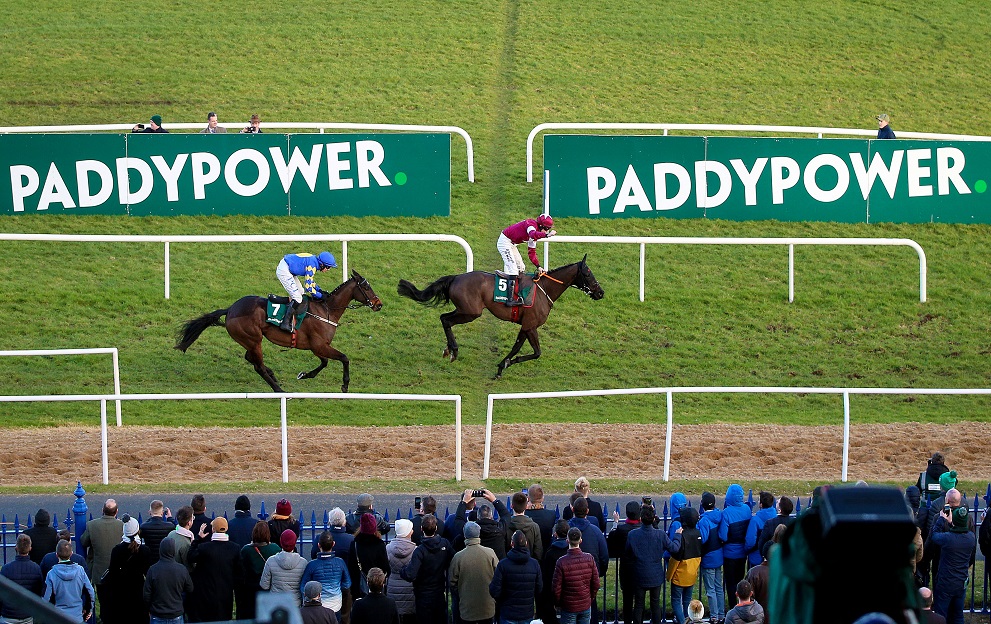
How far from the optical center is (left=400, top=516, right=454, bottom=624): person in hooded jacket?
24.6 feet

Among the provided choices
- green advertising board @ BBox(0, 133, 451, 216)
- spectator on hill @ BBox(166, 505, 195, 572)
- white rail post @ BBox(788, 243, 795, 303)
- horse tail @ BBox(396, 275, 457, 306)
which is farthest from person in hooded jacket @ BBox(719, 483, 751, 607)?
green advertising board @ BBox(0, 133, 451, 216)

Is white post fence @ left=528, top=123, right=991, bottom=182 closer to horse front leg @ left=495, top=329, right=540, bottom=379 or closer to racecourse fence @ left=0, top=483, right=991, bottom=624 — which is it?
horse front leg @ left=495, top=329, right=540, bottom=379

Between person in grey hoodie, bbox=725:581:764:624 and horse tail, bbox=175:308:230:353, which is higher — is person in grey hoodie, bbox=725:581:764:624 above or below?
below

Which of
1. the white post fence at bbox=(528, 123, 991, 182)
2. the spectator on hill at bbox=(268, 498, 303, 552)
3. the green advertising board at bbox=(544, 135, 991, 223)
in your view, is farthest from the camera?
the white post fence at bbox=(528, 123, 991, 182)

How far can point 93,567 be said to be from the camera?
26.4 ft

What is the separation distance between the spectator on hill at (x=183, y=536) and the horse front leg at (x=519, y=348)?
26.0ft

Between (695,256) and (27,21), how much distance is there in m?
17.2

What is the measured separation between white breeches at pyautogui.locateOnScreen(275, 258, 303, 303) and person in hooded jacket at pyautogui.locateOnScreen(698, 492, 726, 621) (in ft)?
23.2

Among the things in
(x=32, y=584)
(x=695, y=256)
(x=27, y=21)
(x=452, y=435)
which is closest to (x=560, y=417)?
(x=452, y=435)

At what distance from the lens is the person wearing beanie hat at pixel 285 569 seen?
7.12 meters

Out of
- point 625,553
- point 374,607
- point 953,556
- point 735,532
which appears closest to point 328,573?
point 374,607

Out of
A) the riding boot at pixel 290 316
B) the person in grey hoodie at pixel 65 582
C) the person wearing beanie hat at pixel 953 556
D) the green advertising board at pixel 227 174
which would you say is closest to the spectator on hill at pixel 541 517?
the person wearing beanie hat at pixel 953 556

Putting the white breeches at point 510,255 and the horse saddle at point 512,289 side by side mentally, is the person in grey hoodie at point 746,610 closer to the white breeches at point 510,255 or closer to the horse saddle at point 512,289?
the horse saddle at point 512,289

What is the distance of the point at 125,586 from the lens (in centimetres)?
746
